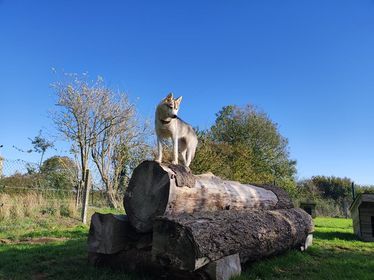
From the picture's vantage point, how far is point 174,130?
615 centimetres

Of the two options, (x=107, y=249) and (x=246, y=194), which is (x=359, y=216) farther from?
(x=107, y=249)

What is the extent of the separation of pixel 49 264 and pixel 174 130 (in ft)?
10.0

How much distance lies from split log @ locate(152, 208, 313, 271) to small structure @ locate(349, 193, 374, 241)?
5.00 meters

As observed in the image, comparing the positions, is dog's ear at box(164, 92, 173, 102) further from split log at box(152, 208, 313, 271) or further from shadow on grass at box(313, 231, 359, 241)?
shadow on grass at box(313, 231, 359, 241)

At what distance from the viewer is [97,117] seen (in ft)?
71.8

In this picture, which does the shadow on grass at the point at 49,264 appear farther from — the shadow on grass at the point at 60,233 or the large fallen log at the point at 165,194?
the shadow on grass at the point at 60,233

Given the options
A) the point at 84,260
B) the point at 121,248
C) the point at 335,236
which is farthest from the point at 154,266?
the point at 335,236

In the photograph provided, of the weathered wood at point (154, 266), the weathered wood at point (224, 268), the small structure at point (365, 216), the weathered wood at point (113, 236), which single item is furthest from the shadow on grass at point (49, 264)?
the small structure at point (365, 216)

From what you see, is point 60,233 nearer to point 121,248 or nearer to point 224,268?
point 121,248

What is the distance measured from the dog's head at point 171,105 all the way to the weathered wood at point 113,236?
1889 mm

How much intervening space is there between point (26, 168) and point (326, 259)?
1064cm

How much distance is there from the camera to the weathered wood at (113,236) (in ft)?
17.6

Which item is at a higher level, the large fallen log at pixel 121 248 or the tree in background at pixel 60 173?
the tree in background at pixel 60 173

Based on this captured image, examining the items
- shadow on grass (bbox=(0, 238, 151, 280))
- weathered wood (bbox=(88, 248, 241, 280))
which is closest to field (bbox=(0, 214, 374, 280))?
shadow on grass (bbox=(0, 238, 151, 280))
